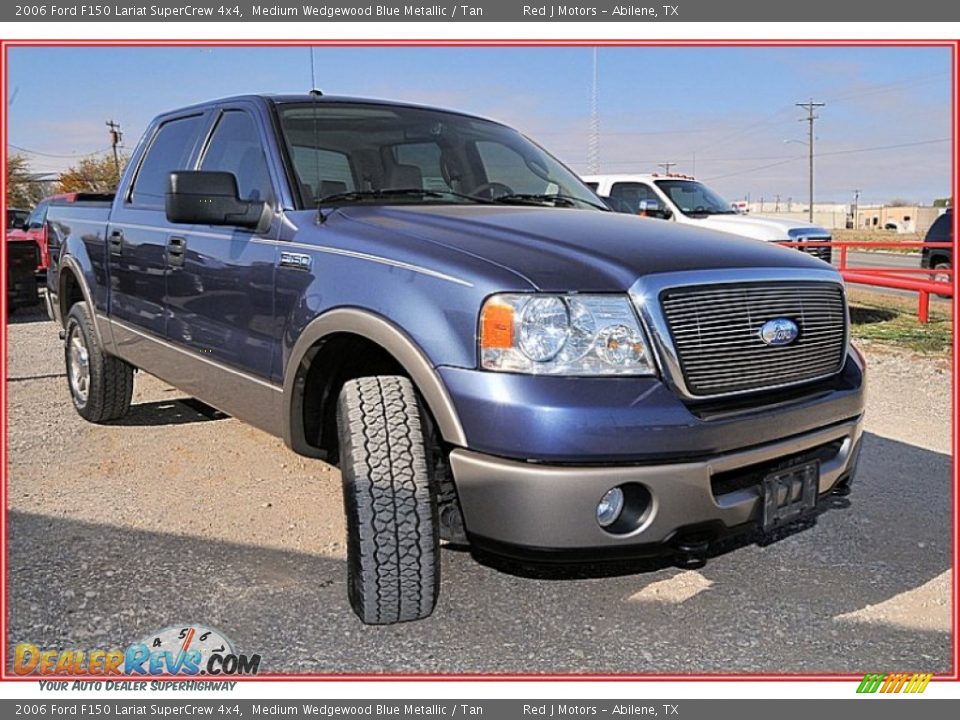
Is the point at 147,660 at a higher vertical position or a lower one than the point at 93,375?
lower

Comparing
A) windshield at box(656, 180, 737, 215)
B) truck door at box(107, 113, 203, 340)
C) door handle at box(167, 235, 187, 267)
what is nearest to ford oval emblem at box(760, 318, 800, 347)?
door handle at box(167, 235, 187, 267)

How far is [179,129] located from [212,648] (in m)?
2.99

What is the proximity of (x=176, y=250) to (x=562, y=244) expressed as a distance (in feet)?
7.09

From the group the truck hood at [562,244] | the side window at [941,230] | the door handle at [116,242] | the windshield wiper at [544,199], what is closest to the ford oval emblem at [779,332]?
the truck hood at [562,244]

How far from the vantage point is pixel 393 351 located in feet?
8.88

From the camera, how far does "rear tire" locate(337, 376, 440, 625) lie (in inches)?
103

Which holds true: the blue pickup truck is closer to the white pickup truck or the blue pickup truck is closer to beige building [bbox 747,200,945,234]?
the white pickup truck

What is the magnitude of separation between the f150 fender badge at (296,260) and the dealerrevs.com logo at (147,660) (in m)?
1.34

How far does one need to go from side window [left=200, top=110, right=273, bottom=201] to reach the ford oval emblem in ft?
6.55

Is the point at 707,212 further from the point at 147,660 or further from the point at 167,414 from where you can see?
the point at 147,660

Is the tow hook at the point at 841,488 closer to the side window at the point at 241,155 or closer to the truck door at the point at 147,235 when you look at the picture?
the side window at the point at 241,155

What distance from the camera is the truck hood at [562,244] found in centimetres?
258

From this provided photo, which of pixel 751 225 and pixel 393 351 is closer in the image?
pixel 393 351
